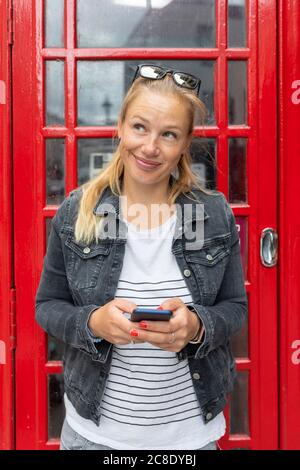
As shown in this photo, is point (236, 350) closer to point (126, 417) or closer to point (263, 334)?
point (263, 334)

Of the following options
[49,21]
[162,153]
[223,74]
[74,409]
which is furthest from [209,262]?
[49,21]

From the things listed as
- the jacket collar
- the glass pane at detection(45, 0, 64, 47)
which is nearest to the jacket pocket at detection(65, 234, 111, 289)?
the jacket collar

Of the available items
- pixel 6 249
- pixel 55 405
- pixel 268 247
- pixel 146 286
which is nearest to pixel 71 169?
pixel 6 249

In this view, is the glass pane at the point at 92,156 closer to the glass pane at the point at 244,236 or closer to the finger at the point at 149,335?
the glass pane at the point at 244,236

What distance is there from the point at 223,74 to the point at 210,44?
135 millimetres

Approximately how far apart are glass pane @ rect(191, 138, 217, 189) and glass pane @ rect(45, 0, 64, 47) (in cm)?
67

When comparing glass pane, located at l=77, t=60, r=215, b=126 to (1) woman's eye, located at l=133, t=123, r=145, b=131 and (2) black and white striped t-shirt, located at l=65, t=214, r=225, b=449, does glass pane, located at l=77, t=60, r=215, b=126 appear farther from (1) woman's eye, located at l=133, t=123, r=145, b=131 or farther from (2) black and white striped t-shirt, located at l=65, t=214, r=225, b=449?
(2) black and white striped t-shirt, located at l=65, t=214, r=225, b=449

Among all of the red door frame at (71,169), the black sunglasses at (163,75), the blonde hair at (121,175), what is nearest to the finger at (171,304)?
the blonde hair at (121,175)

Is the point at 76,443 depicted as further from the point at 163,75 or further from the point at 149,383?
the point at 163,75

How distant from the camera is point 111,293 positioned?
4.95ft

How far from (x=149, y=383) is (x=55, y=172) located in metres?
0.96

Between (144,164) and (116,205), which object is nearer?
(144,164)

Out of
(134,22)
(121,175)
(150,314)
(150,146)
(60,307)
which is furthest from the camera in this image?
(134,22)

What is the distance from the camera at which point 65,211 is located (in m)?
1.64
